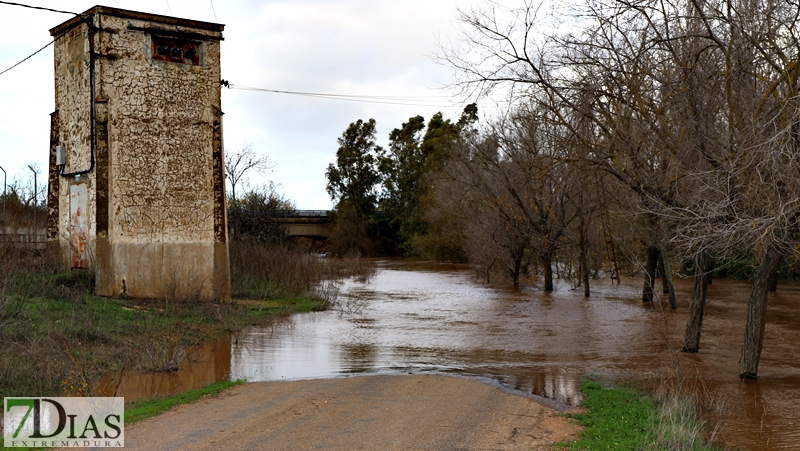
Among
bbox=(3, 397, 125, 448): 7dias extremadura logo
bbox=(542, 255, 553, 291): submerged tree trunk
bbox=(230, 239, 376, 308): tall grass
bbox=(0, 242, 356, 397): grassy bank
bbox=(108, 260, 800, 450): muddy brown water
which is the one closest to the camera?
bbox=(3, 397, 125, 448): 7dias extremadura logo

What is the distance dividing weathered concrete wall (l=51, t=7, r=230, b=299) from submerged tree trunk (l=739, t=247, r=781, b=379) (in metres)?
13.1

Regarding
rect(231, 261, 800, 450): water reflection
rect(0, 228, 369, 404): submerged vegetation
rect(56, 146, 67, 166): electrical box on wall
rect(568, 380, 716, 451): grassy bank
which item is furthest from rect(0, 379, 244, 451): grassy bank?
rect(56, 146, 67, 166): electrical box on wall

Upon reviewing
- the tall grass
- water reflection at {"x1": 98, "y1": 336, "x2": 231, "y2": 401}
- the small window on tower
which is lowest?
water reflection at {"x1": 98, "y1": 336, "x2": 231, "y2": 401}

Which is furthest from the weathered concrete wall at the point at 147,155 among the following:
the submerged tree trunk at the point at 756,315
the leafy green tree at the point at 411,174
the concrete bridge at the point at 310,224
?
the concrete bridge at the point at 310,224

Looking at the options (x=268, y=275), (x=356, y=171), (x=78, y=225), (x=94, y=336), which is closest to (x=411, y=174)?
(x=356, y=171)

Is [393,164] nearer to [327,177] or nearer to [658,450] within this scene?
[327,177]

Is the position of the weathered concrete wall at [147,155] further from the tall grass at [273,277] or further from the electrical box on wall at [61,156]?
the tall grass at [273,277]

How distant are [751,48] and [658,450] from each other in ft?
24.5

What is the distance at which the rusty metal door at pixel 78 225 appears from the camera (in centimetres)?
2047

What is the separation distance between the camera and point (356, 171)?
233 ft

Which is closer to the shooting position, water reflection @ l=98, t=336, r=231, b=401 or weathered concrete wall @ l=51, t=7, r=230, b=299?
water reflection @ l=98, t=336, r=231, b=401

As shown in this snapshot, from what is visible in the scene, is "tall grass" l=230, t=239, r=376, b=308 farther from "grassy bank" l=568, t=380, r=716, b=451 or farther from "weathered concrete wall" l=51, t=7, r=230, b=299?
"grassy bank" l=568, t=380, r=716, b=451

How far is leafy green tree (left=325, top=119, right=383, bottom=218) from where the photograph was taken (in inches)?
2771

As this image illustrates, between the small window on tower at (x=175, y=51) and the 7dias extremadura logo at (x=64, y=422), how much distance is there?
42.1ft
